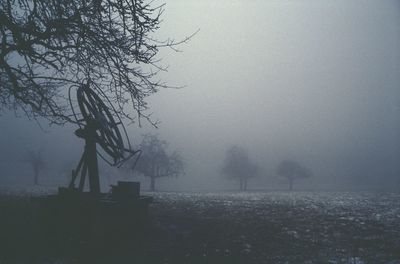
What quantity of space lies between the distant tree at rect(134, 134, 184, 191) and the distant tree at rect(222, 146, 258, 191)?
2301 centimetres

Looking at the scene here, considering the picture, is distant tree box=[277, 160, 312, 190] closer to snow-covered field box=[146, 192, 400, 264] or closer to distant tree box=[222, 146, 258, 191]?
distant tree box=[222, 146, 258, 191]

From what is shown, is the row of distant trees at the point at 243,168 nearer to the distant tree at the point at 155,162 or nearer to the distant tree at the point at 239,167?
the distant tree at the point at 239,167

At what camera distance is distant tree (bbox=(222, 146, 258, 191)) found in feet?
255

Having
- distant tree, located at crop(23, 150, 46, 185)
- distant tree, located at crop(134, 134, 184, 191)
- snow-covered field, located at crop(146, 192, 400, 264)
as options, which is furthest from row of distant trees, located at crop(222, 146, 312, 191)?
snow-covered field, located at crop(146, 192, 400, 264)

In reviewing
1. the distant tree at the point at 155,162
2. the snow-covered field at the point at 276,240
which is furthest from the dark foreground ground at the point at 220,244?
the distant tree at the point at 155,162

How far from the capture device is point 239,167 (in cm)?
7781

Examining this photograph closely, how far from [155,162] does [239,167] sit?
29.7 metres

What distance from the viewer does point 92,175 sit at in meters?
9.07

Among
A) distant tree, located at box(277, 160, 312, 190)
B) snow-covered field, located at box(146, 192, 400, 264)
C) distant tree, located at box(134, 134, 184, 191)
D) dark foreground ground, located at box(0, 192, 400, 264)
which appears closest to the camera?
dark foreground ground, located at box(0, 192, 400, 264)

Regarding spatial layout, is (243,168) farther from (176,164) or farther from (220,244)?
(220,244)

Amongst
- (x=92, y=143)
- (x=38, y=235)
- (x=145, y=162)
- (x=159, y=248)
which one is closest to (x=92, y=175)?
(x=92, y=143)

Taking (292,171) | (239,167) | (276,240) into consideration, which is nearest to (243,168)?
(239,167)

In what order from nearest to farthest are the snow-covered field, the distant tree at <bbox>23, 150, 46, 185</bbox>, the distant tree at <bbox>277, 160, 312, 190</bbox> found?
1. the snow-covered field
2. the distant tree at <bbox>23, 150, 46, 185</bbox>
3. the distant tree at <bbox>277, 160, 312, 190</bbox>

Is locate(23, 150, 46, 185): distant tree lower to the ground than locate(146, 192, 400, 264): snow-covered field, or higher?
higher
